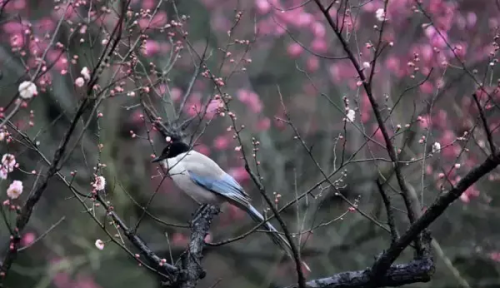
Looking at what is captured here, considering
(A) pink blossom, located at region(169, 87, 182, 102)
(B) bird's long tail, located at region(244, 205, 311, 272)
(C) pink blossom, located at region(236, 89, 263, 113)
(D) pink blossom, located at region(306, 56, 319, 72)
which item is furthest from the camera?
(D) pink blossom, located at region(306, 56, 319, 72)

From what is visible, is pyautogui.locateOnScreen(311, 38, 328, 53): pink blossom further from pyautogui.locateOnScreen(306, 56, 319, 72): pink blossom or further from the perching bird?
the perching bird

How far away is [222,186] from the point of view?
17.9 feet

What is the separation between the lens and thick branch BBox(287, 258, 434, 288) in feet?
12.3

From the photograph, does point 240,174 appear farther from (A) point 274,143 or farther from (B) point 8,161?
(B) point 8,161

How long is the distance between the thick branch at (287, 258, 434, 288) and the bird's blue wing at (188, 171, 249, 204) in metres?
1.59

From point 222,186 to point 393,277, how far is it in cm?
197

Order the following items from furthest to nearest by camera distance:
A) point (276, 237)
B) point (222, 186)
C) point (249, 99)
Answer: point (249, 99) < point (222, 186) < point (276, 237)

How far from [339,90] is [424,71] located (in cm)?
88

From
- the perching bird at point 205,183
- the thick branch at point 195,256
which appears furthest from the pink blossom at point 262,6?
the thick branch at point 195,256

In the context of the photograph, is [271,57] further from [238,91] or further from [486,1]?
[486,1]

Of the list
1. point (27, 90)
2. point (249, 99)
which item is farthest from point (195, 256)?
point (249, 99)

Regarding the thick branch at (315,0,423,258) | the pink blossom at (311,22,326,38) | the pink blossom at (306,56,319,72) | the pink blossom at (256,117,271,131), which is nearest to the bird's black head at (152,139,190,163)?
the thick branch at (315,0,423,258)

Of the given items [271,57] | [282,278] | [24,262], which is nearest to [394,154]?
[282,278]

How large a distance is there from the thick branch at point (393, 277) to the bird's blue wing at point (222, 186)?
159 cm
